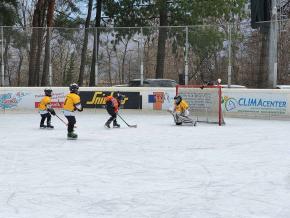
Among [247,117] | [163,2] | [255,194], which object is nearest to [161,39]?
[247,117]

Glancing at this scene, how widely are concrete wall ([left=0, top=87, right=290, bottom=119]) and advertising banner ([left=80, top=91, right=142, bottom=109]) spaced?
0.39 ft

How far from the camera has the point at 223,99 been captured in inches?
734

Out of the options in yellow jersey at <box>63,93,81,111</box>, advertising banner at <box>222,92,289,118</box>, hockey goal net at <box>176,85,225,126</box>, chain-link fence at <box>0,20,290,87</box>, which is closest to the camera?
yellow jersey at <box>63,93,81,111</box>

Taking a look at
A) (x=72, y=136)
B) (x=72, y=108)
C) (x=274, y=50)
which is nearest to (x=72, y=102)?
(x=72, y=108)

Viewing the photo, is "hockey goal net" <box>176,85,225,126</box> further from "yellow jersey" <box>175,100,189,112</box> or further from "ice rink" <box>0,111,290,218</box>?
"ice rink" <box>0,111,290,218</box>

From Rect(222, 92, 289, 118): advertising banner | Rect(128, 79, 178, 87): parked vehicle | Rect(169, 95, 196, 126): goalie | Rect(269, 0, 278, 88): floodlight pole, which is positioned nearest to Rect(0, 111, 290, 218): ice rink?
Rect(169, 95, 196, 126): goalie

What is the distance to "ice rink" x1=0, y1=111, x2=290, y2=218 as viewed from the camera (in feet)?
18.8

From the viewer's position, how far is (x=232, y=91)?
60.7ft

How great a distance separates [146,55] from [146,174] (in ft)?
41.6

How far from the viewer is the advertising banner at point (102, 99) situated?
20.2 meters

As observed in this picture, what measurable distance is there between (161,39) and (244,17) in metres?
9.38

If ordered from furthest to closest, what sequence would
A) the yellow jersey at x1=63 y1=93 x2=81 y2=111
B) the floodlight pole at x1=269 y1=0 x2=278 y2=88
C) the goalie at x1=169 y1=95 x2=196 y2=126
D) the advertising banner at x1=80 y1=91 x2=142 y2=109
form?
1. the advertising banner at x1=80 y1=91 x2=142 y2=109
2. the floodlight pole at x1=269 y1=0 x2=278 y2=88
3. the goalie at x1=169 y1=95 x2=196 y2=126
4. the yellow jersey at x1=63 y1=93 x2=81 y2=111

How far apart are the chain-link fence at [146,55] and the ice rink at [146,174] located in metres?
4.70

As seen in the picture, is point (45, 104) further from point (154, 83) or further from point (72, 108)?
point (154, 83)
